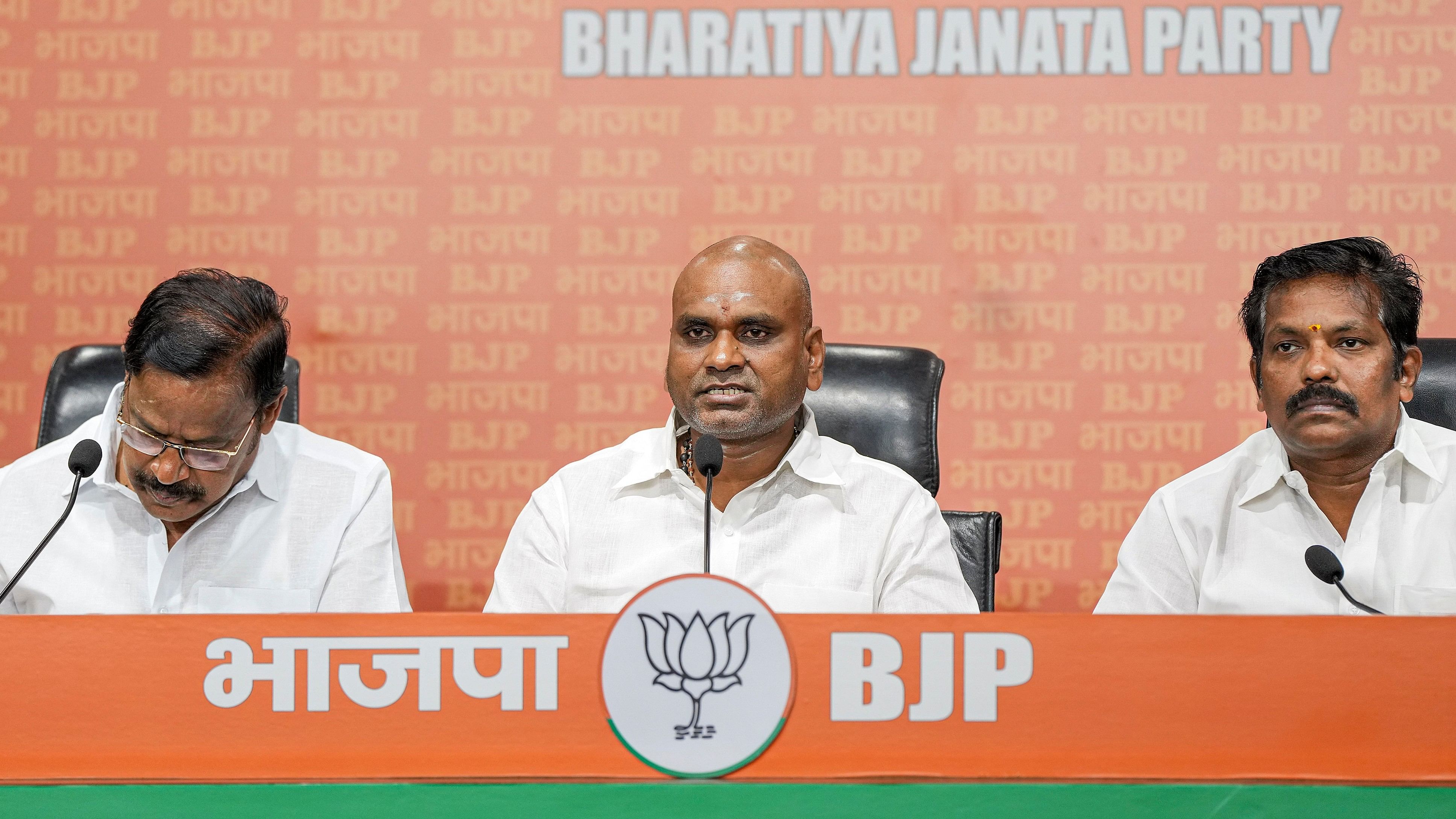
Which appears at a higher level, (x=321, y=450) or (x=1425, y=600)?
(x=321, y=450)

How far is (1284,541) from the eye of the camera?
1678 mm

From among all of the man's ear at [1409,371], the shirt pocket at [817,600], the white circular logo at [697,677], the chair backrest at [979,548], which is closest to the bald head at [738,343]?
the shirt pocket at [817,600]

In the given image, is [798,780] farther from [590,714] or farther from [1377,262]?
[1377,262]

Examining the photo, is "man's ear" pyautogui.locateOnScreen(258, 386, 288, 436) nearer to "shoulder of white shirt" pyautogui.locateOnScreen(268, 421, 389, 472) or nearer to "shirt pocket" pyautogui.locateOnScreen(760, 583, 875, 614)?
"shoulder of white shirt" pyautogui.locateOnScreen(268, 421, 389, 472)

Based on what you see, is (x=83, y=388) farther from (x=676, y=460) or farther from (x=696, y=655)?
(x=696, y=655)

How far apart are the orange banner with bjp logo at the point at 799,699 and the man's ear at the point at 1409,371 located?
79 centimetres

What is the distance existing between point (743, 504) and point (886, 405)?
0.39 metres

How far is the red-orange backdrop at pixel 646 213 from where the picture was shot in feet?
8.99

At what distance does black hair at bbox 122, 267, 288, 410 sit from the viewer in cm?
156

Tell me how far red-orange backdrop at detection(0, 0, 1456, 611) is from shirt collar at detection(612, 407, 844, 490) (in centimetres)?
101

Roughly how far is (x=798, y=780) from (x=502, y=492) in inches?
75.5

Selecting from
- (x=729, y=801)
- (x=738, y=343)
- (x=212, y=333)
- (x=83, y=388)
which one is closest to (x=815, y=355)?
(x=738, y=343)

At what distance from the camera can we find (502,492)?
→ 2848mm

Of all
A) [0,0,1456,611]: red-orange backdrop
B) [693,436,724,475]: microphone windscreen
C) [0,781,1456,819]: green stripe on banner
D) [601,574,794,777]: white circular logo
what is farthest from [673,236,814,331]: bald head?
[0,0,1456,611]: red-orange backdrop
